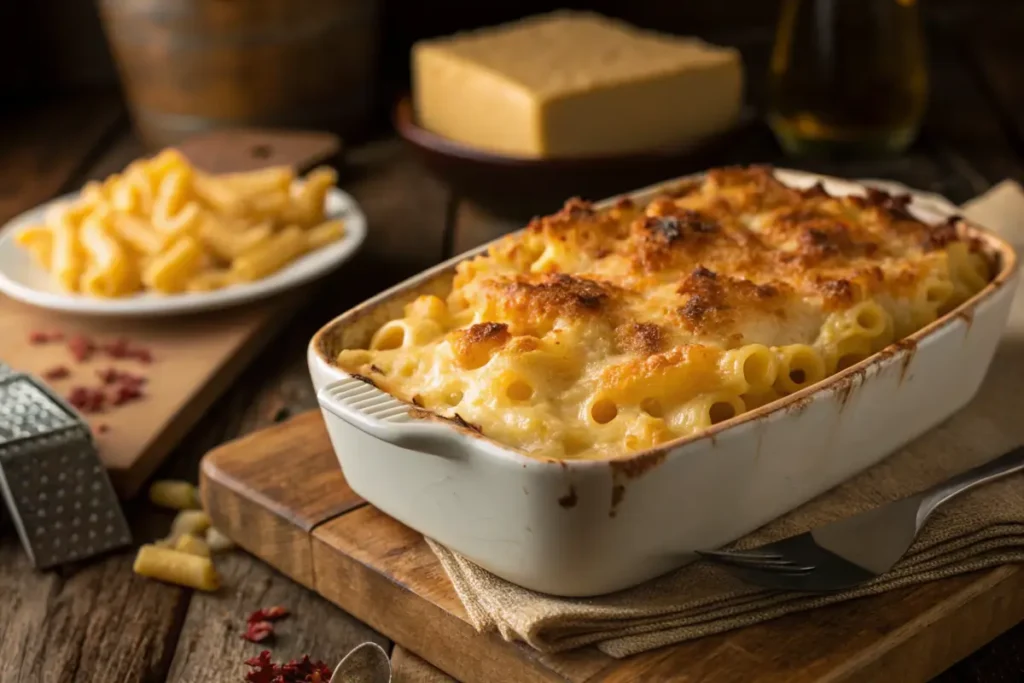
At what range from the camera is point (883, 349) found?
1471mm

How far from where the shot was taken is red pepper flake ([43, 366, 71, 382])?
6.78 ft

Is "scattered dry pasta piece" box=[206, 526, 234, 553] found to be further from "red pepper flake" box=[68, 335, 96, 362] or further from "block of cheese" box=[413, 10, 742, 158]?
"block of cheese" box=[413, 10, 742, 158]

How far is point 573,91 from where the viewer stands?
8.53ft

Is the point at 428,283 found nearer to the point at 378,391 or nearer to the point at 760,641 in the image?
the point at 378,391

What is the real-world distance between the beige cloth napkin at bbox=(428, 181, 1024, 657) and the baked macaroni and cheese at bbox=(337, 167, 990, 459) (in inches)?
6.0

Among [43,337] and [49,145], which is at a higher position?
[43,337]

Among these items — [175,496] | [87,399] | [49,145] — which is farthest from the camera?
[49,145]

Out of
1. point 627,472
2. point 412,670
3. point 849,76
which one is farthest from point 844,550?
point 849,76

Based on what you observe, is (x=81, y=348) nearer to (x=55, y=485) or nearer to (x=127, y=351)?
(x=127, y=351)

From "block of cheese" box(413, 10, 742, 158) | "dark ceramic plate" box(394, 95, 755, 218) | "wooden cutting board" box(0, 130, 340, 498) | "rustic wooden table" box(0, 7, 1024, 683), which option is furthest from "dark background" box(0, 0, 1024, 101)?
"wooden cutting board" box(0, 130, 340, 498)

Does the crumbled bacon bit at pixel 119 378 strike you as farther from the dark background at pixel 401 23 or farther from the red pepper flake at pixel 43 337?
the dark background at pixel 401 23

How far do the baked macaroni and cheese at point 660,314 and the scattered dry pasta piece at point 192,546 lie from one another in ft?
1.13

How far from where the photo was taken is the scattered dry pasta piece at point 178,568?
61.5 inches

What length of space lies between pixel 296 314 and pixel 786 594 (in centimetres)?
125
